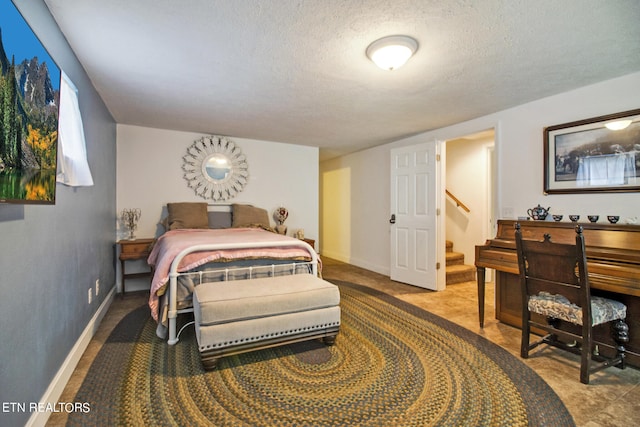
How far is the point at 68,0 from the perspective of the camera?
4.92ft

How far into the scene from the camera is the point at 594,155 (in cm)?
245

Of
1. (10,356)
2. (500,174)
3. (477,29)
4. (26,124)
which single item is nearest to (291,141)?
(500,174)

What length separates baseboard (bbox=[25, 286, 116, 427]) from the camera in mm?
1361

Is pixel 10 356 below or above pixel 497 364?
above

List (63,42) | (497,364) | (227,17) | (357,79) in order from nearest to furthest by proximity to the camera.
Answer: (227,17)
(63,42)
(497,364)
(357,79)

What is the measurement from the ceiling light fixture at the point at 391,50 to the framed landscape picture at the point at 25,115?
1.70 metres

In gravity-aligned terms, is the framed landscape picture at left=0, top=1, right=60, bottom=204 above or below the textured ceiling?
below

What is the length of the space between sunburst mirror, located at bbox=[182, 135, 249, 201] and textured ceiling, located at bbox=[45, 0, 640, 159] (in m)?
0.93

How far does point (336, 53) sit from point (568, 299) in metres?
2.21

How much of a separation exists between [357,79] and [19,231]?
7.47ft

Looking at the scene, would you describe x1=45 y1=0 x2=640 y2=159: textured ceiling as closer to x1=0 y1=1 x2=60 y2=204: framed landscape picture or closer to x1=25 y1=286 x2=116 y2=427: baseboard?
x1=0 y1=1 x2=60 y2=204: framed landscape picture

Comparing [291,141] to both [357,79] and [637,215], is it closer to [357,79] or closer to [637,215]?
[357,79]

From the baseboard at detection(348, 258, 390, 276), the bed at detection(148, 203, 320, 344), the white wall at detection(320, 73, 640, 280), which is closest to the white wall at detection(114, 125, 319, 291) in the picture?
the baseboard at detection(348, 258, 390, 276)

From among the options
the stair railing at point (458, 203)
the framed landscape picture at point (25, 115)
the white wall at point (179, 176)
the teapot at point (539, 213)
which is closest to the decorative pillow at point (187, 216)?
the white wall at point (179, 176)
